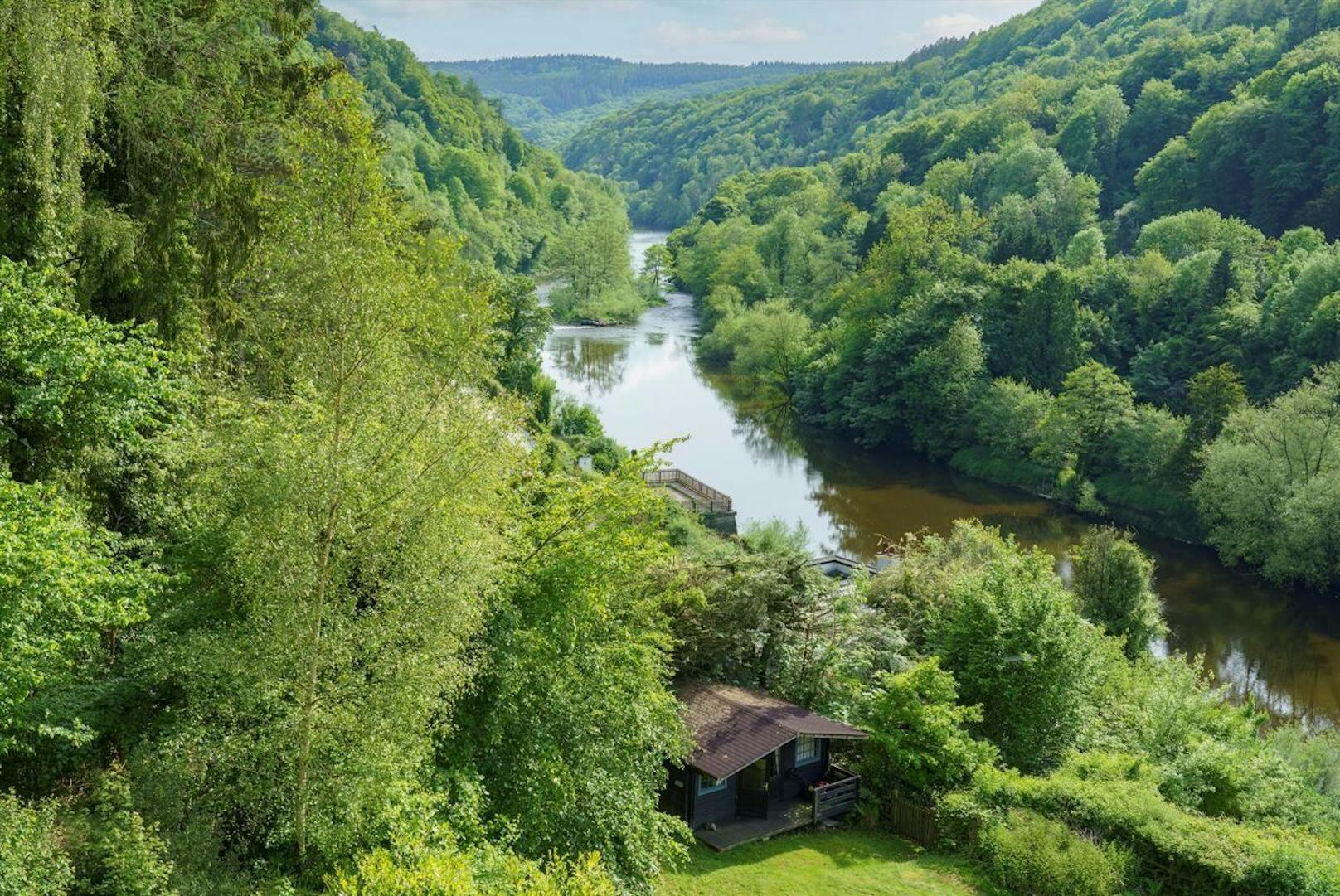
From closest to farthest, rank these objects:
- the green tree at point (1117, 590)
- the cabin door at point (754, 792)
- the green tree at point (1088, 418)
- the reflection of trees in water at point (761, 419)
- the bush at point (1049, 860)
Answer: the bush at point (1049, 860) → the cabin door at point (754, 792) → the green tree at point (1117, 590) → the green tree at point (1088, 418) → the reflection of trees in water at point (761, 419)

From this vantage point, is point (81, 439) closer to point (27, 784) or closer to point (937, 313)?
point (27, 784)

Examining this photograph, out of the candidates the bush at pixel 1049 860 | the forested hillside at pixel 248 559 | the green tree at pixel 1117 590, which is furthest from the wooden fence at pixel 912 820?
the green tree at pixel 1117 590

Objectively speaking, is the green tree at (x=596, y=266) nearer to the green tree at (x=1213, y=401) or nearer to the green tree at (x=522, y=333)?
the green tree at (x=522, y=333)

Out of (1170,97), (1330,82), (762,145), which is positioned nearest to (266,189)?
(1330,82)

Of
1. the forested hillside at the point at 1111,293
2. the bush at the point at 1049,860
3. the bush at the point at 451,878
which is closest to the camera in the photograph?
the bush at the point at 451,878

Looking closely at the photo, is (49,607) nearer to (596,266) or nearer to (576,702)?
(576,702)

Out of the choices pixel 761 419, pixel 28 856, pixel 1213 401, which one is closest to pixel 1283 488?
pixel 1213 401
